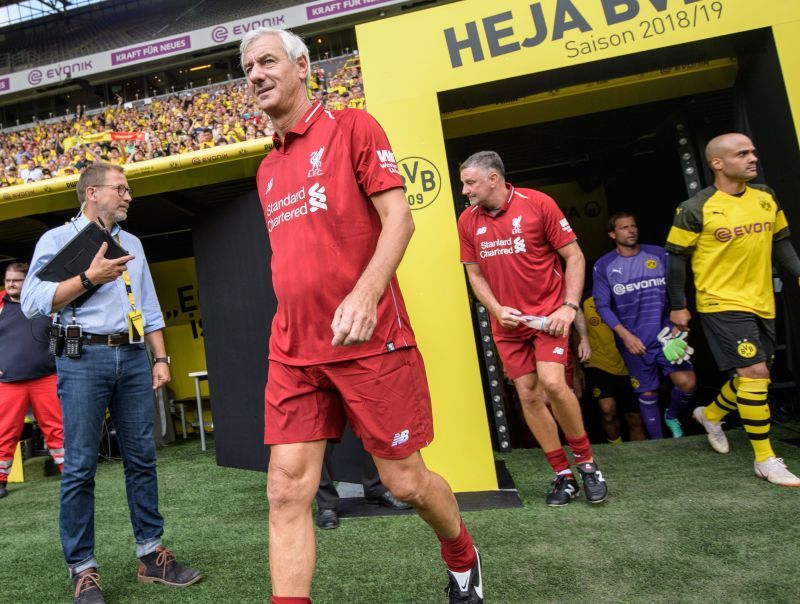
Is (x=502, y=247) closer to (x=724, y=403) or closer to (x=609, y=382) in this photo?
(x=724, y=403)

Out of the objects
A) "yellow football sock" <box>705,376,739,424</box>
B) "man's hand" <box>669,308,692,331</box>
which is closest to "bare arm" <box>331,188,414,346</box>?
"man's hand" <box>669,308,692,331</box>

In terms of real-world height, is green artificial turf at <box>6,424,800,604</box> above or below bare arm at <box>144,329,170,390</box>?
below

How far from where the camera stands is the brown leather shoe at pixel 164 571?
243 centimetres

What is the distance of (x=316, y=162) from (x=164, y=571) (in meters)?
1.90

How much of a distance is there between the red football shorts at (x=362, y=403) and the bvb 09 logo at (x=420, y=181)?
6.62 ft

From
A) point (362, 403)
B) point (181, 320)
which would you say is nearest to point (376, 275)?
point (362, 403)

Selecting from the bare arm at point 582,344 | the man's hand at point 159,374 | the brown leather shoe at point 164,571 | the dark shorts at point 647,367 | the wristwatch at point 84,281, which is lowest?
the brown leather shoe at point 164,571

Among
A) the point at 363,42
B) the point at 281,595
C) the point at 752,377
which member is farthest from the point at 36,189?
the point at 752,377

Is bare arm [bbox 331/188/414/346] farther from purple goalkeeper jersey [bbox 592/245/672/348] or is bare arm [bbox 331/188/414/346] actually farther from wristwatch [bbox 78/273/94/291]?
purple goalkeeper jersey [bbox 592/245/672/348]

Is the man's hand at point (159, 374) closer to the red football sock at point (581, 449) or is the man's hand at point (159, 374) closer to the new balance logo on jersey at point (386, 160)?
the new balance logo on jersey at point (386, 160)

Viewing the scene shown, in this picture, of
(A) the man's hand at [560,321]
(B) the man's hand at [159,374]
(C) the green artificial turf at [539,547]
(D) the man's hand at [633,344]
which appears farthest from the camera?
(D) the man's hand at [633,344]

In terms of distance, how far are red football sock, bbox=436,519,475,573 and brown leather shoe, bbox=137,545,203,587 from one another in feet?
4.14

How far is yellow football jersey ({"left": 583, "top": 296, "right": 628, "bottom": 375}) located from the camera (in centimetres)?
513

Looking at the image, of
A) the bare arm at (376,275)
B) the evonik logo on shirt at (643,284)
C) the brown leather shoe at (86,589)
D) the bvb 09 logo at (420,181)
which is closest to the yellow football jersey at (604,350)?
the evonik logo on shirt at (643,284)
